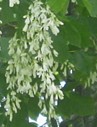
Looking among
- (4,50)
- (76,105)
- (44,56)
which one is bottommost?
(44,56)

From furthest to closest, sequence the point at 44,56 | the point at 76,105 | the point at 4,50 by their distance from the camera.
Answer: the point at 76,105
the point at 4,50
the point at 44,56

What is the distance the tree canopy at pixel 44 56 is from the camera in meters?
1.43

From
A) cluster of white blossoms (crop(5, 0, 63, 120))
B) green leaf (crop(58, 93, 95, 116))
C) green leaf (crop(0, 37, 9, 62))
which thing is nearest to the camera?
cluster of white blossoms (crop(5, 0, 63, 120))

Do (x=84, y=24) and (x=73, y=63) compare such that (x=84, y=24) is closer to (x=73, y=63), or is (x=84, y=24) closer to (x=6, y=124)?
(x=73, y=63)

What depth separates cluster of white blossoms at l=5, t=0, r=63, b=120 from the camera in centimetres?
141

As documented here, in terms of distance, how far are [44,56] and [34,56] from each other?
0.29 ft

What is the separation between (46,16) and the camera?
4.68 ft

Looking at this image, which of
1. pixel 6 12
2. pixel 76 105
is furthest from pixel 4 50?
pixel 76 105

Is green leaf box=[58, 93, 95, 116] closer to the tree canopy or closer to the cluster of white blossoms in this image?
the tree canopy

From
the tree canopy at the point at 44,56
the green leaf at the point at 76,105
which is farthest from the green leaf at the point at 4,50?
the green leaf at the point at 76,105

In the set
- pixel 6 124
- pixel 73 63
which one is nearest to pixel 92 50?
pixel 73 63

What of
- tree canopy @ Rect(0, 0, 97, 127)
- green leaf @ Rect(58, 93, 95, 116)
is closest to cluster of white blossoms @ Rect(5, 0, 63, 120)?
tree canopy @ Rect(0, 0, 97, 127)

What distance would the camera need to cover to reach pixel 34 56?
150 cm

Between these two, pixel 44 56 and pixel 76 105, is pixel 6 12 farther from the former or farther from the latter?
pixel 76 105
